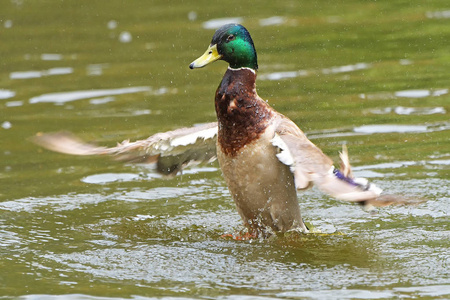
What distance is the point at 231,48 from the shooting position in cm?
660

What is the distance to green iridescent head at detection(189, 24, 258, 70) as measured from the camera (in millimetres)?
6574

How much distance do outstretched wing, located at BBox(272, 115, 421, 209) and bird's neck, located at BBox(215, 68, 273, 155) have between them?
0.15m

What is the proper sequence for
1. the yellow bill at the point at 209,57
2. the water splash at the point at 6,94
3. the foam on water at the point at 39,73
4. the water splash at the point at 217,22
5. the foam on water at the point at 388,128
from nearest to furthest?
the yellow bill at the point at 209,57 → the foam on water at the point at 388,128 → the water splash at the point at 6,94 → the foam on water at the point at 39,73 → the water splash at the point at 217,22

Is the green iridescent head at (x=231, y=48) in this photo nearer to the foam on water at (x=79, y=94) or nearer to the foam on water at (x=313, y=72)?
the foam on water at (x=313, y=72)

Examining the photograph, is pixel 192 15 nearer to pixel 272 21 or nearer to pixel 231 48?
pixel 272 21

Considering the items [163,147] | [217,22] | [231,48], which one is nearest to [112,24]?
[217,22]

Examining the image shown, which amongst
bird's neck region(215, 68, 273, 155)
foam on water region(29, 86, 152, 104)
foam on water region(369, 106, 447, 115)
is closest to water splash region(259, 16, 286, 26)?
foam on water region(29, 86, 152, 104)

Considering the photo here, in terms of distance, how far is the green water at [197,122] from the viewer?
5.91 m

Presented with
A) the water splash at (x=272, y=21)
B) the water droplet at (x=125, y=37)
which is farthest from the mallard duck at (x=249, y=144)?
the water splash at (x=272, y=21)

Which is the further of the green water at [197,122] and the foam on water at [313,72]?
the foam on water at [313,72]

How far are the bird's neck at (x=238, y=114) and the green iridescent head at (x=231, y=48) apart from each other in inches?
5.2

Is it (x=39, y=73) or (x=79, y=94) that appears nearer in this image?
(x=79, y=94)

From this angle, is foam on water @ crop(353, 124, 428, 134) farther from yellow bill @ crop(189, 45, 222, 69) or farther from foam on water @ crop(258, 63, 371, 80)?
yellow bill @ crop(189, 45, 222, 69)

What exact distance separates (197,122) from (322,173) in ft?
13.2
